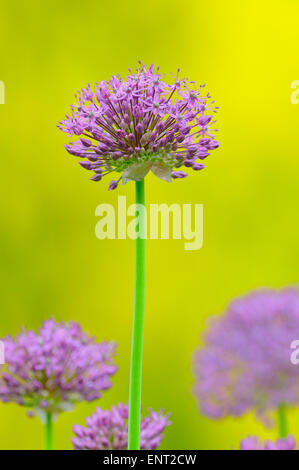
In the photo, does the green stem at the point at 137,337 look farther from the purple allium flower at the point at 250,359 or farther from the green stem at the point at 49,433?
the purple allium flower at the point at 250,359

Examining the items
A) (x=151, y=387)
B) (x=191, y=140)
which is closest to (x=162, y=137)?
(x=191, y=140)

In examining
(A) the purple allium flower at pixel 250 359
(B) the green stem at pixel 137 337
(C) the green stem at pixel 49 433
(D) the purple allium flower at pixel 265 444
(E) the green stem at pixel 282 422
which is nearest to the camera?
(B) the green stem at pixel 137 337

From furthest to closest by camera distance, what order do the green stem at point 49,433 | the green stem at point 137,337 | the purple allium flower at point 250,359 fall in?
the purple allium flower at point 250,359 → the green stem at point 49,433 → the green stem at point 137,337

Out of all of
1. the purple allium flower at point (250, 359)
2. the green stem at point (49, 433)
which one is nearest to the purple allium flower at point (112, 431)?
the green stem at point (49, 433)

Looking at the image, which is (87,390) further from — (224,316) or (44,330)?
(224,316)

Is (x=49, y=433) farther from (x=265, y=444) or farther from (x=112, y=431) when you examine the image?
(x=265, y=444)

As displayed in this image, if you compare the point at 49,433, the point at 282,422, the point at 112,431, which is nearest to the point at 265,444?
the point at 112,431
